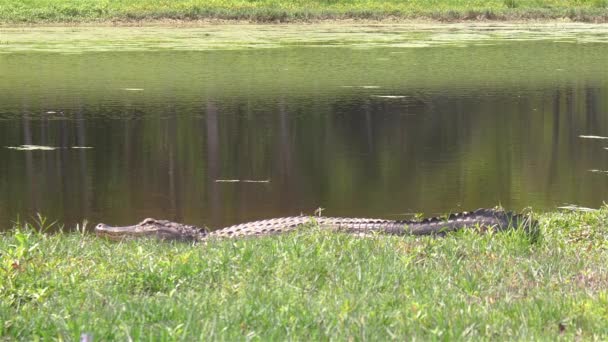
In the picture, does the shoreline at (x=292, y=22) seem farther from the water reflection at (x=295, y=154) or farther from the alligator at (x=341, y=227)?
the alligator at (x=341, y=227)

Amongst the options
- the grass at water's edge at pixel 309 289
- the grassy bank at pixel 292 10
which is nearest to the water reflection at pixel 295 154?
the grass at water's edge at pixel 309 289

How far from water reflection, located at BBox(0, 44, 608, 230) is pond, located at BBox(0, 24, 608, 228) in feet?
0.11

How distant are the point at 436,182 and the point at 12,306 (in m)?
7.13

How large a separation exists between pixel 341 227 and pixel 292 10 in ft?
110

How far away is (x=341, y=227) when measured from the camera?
295 inches

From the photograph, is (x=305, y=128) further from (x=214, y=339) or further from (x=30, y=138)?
(x=214, y=339)

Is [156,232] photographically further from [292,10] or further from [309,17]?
[292,10]

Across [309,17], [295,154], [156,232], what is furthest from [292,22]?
[156,232]

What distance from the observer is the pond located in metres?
10.4

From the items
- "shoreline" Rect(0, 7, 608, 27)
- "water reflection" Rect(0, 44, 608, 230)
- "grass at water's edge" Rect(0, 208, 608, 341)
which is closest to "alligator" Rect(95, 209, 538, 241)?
"grass at water's edge" Rect(0, 208, 608, 341)

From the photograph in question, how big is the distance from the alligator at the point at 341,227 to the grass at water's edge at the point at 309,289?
0.61 meters

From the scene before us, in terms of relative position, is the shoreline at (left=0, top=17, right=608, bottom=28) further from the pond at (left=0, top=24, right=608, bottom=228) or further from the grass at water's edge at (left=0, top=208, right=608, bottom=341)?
the grass at water's edge at (left=0, top=208, right=608, bottom=341)

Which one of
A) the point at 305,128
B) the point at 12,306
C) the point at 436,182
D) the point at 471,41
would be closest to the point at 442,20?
the point at 471,41

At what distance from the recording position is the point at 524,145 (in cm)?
1348
